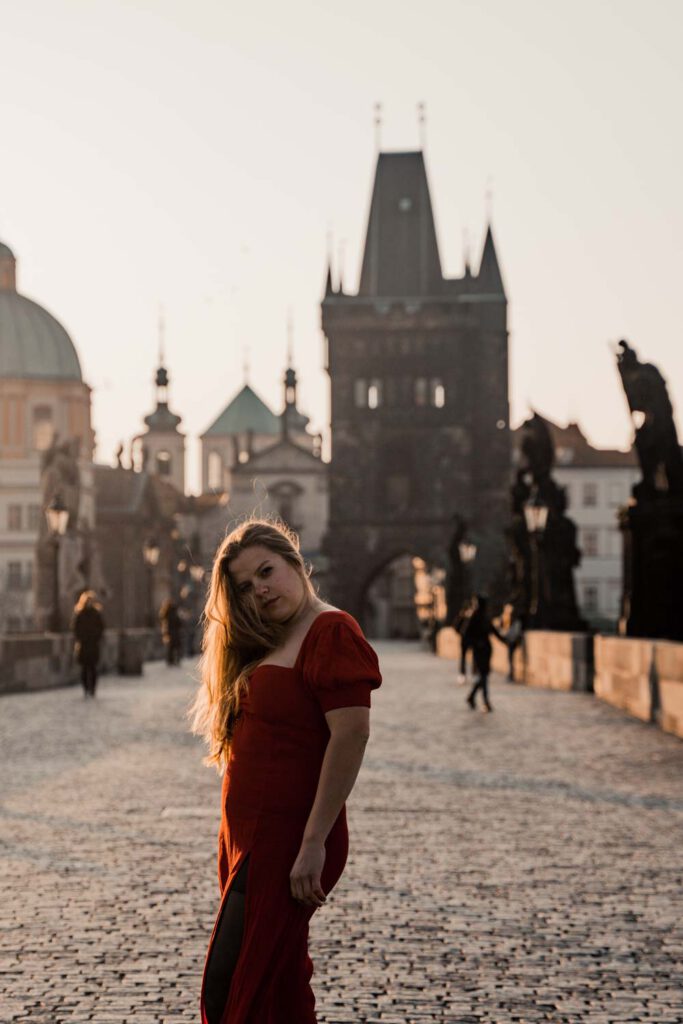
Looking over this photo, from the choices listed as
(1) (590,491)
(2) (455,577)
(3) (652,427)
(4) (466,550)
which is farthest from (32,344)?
(3) (652,427)

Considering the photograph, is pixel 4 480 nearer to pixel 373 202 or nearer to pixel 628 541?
pixel 373 202

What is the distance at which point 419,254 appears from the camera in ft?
340

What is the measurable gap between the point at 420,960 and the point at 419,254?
9866 cm

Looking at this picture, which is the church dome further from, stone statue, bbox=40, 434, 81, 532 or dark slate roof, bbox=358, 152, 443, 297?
stone statue, bbox=40, 434, 81, 532

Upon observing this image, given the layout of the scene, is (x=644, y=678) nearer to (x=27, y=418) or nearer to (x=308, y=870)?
(x=308, y=870)

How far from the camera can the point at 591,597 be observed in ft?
378

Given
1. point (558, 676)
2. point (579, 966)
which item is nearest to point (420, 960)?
point (579, 966)

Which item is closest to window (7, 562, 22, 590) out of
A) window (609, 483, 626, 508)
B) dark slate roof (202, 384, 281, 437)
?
window (609, 483, 626, 508)

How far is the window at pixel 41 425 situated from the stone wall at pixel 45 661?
6806 centimetres

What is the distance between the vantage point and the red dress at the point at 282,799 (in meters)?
4.01

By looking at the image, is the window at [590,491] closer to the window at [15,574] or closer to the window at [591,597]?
the window at [591,597]

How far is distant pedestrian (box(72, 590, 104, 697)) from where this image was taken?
26.0 meters

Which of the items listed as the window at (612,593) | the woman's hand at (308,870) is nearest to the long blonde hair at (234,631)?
the woman's hand at (308,870)

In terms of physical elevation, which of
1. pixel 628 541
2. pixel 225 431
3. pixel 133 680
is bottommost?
pixel 133 680
